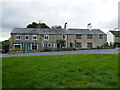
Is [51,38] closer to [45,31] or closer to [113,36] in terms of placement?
[45,31]

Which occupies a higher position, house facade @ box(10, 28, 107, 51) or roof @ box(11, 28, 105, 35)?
roof @ box(11, 28, 105, 35)

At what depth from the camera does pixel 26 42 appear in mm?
47250

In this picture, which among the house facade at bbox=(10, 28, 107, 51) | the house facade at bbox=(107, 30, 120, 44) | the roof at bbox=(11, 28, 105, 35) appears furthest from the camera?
the house facade at bbox=(107, 30, 120, 44)

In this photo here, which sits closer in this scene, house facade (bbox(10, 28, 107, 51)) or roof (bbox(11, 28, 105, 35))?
house facade (bbox(10, 28, 107, 51))

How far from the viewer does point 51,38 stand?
1972 inches

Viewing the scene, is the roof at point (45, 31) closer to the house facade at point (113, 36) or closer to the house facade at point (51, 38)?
the house facade at point (51, 38)


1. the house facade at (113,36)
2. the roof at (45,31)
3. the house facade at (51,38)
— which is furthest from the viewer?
the house facade at (113,36)

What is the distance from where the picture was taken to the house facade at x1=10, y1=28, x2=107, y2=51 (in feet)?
157

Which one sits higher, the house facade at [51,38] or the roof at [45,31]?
the roof at [45,31]

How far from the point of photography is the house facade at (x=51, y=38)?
47.8 m

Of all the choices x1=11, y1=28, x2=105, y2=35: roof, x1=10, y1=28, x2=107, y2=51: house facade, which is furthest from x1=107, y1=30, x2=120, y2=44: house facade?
x1=11, y1=28, x2=105, y2=35: roof

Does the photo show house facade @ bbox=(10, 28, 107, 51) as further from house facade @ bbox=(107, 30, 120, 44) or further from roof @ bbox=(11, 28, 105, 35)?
house facade @ bbox=(107, 30, 120, 44)

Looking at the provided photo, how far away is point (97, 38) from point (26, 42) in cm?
2400

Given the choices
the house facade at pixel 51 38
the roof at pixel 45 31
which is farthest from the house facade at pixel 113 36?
the roof at pixel 45 31
